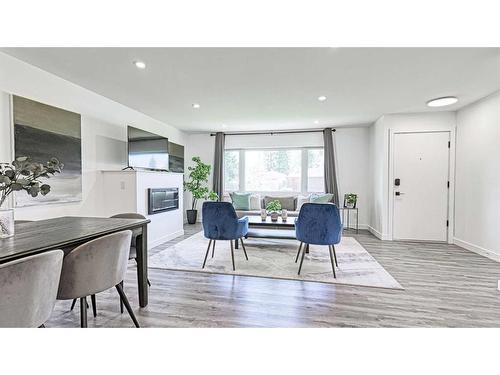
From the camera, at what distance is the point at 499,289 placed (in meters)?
2.47

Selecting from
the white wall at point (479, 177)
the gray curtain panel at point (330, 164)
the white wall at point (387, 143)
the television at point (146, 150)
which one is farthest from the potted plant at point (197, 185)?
the white wall at point (479, 177)

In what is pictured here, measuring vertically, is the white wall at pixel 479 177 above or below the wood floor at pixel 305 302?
above

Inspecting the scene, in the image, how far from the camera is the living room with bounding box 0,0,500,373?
3.72ft

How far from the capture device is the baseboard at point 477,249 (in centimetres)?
346

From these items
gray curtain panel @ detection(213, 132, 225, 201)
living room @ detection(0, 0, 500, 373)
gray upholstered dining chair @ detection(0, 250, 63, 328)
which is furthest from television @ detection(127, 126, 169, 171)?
gray upholstered dining chair @ detection(0, 250, 63, 328)

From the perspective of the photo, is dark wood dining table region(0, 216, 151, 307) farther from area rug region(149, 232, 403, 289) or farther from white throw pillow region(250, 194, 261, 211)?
white throw pillow region(250, 194, 261, 211)

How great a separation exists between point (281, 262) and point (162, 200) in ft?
7.88

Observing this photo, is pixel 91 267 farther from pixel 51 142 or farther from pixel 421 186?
pixel 421 186

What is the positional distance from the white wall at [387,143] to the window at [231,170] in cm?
328

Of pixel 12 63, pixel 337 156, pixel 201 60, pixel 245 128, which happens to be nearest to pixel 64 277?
pixel 201 60

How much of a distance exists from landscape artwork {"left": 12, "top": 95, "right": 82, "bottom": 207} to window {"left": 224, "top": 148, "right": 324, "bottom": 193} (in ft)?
12.3

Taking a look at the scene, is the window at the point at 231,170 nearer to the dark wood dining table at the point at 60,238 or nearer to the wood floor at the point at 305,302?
the wood floor at the point at 305,302
